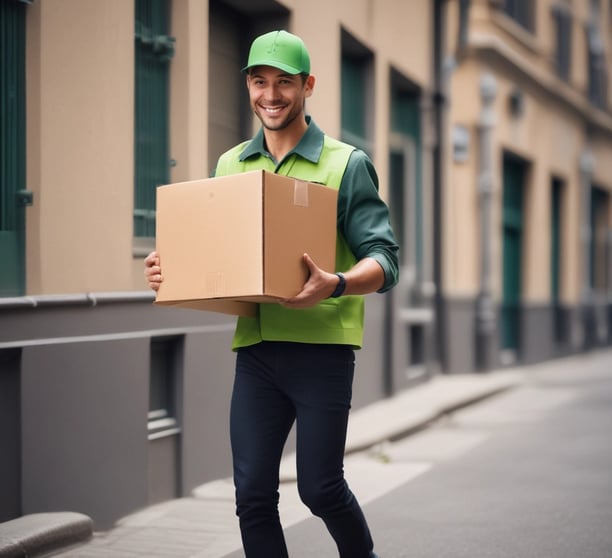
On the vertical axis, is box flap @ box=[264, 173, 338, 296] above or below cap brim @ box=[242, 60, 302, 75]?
below

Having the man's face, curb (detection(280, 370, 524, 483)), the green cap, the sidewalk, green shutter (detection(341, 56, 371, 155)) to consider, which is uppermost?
green shutter (detection(341, 56, 371, 155))

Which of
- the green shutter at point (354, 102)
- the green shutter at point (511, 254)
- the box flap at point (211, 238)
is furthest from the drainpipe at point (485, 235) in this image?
the box flap at point (211, 238)

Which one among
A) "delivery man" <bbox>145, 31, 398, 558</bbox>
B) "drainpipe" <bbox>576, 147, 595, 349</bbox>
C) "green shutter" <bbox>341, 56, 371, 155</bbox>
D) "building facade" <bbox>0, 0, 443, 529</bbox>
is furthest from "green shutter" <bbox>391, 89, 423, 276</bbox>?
"delivery man" <bbox>145, 31, 398, 558</bbox>

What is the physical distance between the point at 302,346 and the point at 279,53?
38.7 inches

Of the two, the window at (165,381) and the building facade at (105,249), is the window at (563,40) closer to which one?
the building facade at (105,249)

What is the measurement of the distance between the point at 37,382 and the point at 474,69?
1172cm

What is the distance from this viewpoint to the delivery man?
401 cm

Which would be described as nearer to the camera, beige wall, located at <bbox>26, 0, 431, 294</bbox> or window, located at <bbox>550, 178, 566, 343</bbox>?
beige wall, located at <bbox>26, 0, 431, 294</bbox>

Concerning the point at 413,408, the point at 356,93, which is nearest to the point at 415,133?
the point at 356,93

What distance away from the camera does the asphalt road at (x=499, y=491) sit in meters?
6.01

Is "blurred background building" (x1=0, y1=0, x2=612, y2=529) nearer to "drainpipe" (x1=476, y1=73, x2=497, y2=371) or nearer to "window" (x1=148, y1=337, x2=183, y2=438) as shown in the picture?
"window" (x1=148, y1=337, x2=183, y2=438)

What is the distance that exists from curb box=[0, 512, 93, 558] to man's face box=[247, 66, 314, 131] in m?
2.27

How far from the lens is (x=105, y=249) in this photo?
6.57m

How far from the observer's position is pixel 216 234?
3.94m
